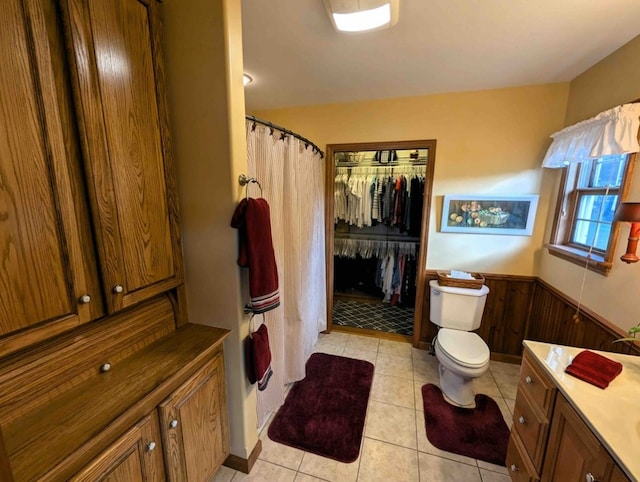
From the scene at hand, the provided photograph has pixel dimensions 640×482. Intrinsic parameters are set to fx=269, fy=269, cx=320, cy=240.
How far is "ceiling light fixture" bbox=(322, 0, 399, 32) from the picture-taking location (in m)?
1.21

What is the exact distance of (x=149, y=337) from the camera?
122cm

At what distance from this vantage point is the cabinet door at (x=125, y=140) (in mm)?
885

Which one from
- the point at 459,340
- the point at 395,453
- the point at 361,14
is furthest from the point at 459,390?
the point at 361,14

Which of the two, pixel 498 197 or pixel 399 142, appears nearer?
pixel 498 197

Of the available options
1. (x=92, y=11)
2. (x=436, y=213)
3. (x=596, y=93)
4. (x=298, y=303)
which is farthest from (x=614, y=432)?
(x=92, y=11)

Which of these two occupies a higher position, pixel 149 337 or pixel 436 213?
pixel 436 213

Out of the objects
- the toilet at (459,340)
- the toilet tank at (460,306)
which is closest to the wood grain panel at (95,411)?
the toilet at (459,340)

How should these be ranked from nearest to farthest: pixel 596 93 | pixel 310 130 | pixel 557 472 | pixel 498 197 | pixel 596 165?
pixel 557 472, pixel 596 93, pixel 596 165, pixel 498 197, pixel 310 130

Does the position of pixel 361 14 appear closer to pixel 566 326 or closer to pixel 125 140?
pixel 125 140

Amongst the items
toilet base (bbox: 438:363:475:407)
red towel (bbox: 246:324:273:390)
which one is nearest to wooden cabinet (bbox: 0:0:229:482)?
red towel (bbox: 246:324:273:390)

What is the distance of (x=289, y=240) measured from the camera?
76.7 inches

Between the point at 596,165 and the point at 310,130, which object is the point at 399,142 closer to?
the point at 310,130

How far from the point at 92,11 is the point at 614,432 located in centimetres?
216

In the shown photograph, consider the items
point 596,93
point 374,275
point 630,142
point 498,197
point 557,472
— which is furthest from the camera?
point 374,275
